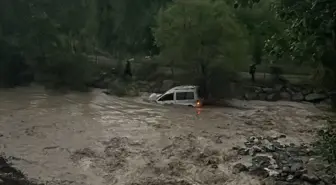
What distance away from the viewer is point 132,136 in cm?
1708

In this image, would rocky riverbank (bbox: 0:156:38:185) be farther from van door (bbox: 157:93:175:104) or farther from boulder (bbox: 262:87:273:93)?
boulder (bbox: 262:87:273:93)

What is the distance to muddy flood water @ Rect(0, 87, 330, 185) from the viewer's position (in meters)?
12.8

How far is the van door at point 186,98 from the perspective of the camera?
2275 cm

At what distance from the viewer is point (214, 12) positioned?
2605 centimetres

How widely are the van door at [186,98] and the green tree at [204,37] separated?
13.3 feet

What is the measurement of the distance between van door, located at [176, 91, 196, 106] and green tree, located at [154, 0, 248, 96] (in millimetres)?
4065

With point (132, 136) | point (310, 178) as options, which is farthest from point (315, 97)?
point (310, 178)

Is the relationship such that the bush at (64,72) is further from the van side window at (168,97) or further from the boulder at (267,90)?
the boulder at (267,90)

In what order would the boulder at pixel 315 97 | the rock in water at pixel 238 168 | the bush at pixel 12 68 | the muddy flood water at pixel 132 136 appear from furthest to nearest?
the bush at pixel 12 68
the boulder at pixel 315 97
the rock in water at pixel 238 168
the muddy flood water at pixel 132 136

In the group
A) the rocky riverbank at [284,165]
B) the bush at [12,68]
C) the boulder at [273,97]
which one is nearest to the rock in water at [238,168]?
the rocky riverbank at [284,165]

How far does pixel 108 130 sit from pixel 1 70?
15022mm

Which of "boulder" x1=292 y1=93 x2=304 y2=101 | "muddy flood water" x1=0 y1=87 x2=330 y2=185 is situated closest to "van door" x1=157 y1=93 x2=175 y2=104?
"muddy flood water" x1=0 y1=87 x2=330 y2=185

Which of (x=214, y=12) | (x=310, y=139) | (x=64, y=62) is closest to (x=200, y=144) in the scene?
(x=310, y=139)

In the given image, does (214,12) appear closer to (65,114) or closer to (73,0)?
(65,114)
